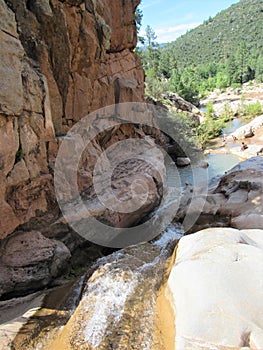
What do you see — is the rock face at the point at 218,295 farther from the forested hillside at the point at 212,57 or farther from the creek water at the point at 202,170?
the forested hillside at the point at 212,57

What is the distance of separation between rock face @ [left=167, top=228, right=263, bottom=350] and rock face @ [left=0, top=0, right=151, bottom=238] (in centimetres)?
377

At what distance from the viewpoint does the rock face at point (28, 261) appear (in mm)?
5262

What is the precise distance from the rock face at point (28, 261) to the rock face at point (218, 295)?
283cm

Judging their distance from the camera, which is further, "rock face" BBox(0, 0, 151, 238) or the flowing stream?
"rock face" BBox(0, 0, 151, 238)

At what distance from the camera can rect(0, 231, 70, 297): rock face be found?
5262 mm

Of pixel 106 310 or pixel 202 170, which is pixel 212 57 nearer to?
pixel 202 170

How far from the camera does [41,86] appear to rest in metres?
6.33

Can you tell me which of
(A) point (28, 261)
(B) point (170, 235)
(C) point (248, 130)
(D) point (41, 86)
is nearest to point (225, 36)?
(C) point (248, 130)

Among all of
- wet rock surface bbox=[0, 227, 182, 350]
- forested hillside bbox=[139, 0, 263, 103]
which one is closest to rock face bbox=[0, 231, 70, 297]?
wet rock surface bbox=[0, 227, 182, 350]

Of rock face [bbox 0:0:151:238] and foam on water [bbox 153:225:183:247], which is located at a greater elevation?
rock face [bbox 0:0:151:238]

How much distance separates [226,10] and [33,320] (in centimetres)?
16213

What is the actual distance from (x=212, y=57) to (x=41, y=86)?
99900 mm

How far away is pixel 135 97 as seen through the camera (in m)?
11.4

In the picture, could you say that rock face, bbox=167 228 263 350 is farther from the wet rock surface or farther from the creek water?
the creek water
